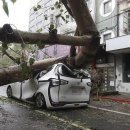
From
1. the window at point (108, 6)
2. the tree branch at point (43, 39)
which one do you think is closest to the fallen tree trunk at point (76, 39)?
the tree branch at point (43, 39)

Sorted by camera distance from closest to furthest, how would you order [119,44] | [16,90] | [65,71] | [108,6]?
[65,71] < [16,90] < [119,44] < [108,6]

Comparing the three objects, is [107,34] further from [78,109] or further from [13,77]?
[13,77]

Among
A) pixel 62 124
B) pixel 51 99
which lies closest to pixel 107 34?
pixel 51 99

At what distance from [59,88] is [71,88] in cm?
54

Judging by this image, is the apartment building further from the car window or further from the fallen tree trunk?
the fallen tree trunk

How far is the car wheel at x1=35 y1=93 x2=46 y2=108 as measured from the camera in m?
11.2

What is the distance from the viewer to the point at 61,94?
1095 centimetres

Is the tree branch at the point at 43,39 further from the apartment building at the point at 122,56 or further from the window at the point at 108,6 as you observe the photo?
the window at the point at 108,6

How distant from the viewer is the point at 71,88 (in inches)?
442

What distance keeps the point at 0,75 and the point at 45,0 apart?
32.4 meters

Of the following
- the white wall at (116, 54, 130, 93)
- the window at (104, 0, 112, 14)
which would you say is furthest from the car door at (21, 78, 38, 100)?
the window at (104, 0, 112, 14)

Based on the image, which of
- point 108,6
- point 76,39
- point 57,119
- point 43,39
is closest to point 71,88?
point 57,119

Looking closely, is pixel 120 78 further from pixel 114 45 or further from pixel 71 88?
pixel 71 88

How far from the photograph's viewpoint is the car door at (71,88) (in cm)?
1098
